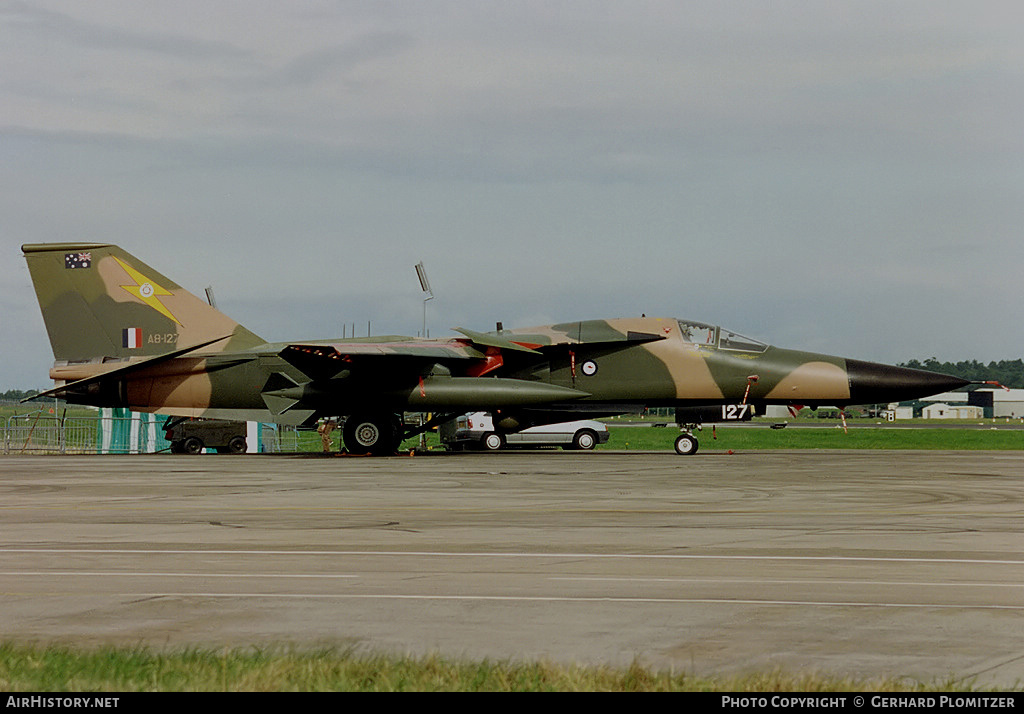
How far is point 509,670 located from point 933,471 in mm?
16504

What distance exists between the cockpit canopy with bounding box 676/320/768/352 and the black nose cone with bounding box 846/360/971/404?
231 cm

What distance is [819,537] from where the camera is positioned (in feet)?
33.8

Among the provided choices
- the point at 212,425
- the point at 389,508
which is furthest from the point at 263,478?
the point at 212,425

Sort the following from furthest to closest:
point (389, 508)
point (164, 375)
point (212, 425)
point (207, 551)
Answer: point (212, 425)
point (164, 375)
point (389, 508)
point (207, 551)

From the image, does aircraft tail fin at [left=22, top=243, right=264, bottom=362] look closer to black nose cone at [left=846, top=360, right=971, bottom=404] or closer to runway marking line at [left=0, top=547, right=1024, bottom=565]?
black nose cone at [left=846, top=360, right=971, bottom=404]

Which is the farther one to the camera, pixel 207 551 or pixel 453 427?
pixel 453 427

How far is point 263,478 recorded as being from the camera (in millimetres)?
18578

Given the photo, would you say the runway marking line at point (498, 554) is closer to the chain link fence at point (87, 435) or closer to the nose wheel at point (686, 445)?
the nose wheel at point (686, 445)

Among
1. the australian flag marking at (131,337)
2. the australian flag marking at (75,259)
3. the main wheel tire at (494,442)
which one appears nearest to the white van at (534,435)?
the main wheel tire at (494,442)

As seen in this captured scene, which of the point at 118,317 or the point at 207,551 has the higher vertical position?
the point at 118,317

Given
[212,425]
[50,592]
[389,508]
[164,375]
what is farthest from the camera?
[212,425]

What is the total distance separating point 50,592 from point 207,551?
2079 mm

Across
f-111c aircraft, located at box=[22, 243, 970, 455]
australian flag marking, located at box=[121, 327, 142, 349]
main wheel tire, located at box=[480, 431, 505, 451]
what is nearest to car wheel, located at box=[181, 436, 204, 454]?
f-111c aircraft, located at box=[22, 243, 970, 455]
